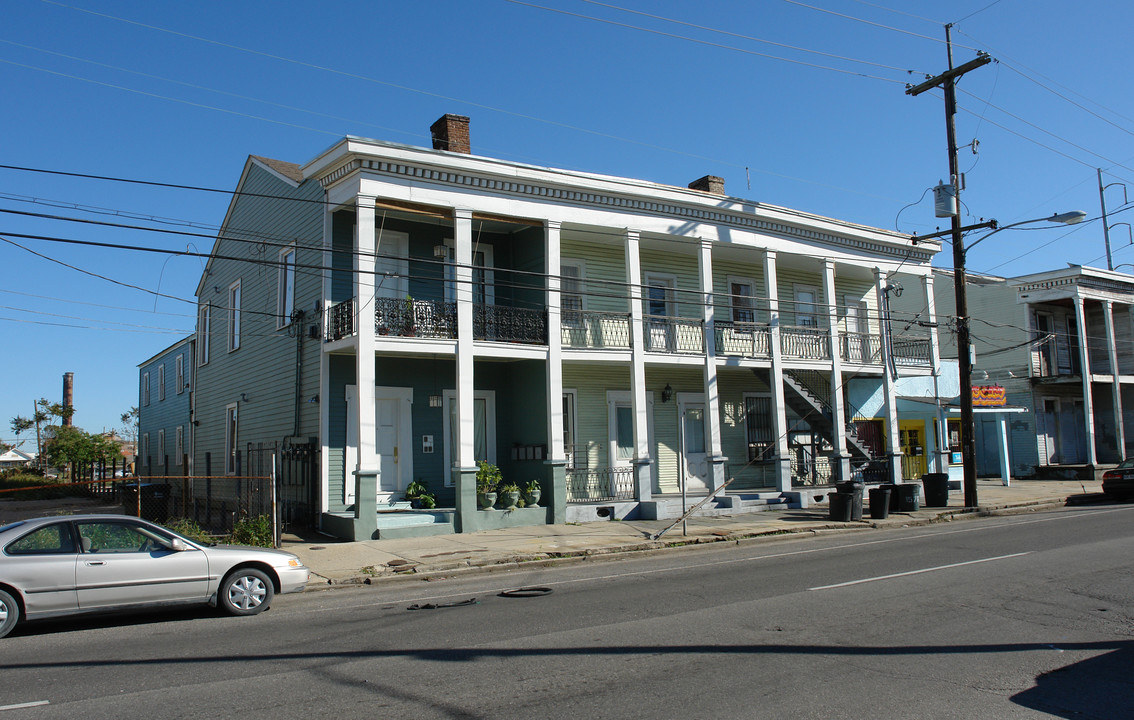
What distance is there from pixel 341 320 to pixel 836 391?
14.1m

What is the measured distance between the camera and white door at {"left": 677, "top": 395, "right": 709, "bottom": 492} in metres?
23.2

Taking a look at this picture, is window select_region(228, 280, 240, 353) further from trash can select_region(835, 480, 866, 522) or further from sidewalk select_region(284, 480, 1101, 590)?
trash can select_region(835, 480, 866, 522)

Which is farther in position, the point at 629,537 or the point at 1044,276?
the point at 1044,276

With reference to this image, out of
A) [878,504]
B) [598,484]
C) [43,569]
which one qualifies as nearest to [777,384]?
[878,504]

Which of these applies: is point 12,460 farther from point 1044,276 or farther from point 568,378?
point 1044,276

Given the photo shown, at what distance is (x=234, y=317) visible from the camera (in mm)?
23859

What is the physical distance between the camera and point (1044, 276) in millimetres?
Result: 33906

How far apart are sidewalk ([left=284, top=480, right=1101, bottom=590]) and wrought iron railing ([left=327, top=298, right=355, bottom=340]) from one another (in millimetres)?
4299

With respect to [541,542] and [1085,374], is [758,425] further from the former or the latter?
[1085,374]

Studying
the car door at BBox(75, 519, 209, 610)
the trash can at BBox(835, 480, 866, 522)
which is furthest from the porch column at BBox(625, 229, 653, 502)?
the car door at BBox(75, 519, 209, 610)

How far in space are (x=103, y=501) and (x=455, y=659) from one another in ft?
95.0

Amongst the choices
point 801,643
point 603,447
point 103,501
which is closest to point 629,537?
point 603,447

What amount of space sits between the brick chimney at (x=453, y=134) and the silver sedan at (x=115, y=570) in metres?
11.8

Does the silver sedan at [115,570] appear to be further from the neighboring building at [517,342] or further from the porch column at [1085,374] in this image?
the porch column at [1085,374]
